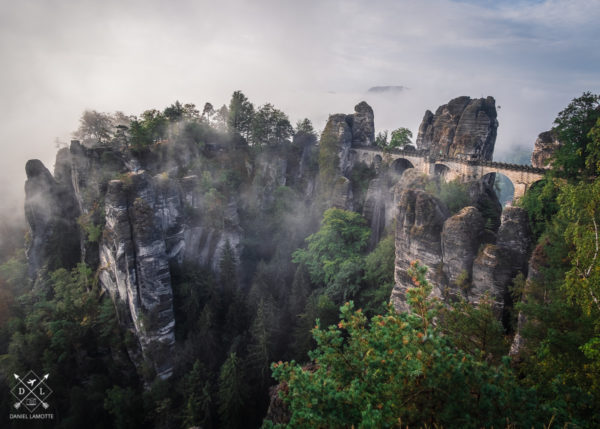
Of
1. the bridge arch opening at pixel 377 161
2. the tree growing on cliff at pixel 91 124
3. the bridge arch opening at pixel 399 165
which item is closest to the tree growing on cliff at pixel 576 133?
the bridge arch opening at pixel 399 165

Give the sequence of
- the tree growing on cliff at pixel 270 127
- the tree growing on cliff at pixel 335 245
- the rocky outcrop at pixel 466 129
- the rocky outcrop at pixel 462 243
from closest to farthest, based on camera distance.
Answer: the rocky outcrop at pixel 462 243
the tree growing on cliff at pixel 335 245
the rocky outcrop at pixel 466 129
the tree growing on cliff at pixel 270 127

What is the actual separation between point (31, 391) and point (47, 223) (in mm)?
16601

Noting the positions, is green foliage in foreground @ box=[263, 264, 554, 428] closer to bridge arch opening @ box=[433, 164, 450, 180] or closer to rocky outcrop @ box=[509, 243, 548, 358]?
rocky outcrop @ box=[509, 243, 548, 358]

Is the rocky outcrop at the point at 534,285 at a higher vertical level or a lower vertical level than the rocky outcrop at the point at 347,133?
lower

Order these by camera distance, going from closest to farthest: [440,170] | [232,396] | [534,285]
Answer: [534,285], [232,396], [440,170]

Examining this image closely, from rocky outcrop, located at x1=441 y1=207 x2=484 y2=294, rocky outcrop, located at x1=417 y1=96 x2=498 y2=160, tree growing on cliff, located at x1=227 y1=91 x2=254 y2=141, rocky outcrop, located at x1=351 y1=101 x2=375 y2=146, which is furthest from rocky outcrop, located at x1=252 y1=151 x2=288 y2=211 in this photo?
rocky outcrop, located at x1=441 y1=207 x2=484 y2=294

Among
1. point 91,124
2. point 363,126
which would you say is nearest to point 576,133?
point 363,126

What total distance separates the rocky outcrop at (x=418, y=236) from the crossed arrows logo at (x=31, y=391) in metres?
26.6

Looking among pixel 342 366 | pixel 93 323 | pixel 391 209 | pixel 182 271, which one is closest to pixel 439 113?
pixel 391 209

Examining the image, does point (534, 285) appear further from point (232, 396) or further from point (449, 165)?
point (449, 165)

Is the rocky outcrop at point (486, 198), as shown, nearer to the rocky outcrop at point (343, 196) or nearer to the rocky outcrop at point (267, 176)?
the rocky outcrop at point (343, 196)

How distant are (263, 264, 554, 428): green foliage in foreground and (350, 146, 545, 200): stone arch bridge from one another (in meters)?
25.2

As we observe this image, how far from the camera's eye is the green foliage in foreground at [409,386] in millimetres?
6289

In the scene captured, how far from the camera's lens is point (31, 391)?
22438mm
